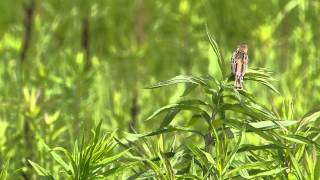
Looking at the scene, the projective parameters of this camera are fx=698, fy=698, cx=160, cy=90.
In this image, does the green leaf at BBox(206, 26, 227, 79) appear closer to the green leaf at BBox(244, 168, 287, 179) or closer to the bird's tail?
the bird's tail

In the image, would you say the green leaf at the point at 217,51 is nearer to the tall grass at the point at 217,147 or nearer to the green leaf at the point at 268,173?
the tall grass at the point at 217,147

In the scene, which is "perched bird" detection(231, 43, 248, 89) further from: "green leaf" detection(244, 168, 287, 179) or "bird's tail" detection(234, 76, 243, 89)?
"green leaf" detection(244, 168, 287, 179)

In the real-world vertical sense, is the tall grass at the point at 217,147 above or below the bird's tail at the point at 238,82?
below

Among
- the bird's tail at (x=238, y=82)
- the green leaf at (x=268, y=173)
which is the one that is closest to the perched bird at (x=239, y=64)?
the bird's tail at (x=238, y=82)

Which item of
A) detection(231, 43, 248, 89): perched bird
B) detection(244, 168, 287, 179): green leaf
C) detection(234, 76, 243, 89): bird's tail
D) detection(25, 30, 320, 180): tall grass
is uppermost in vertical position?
detection(231, 43, 248, 89): perched bird

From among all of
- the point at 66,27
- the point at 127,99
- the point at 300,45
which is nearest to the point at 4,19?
the point at 66,27

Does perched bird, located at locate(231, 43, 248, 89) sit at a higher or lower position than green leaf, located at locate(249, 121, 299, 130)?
higher

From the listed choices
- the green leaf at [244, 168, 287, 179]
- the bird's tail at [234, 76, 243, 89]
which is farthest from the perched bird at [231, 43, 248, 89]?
the green leaf at [244, 168, 287, 179]
